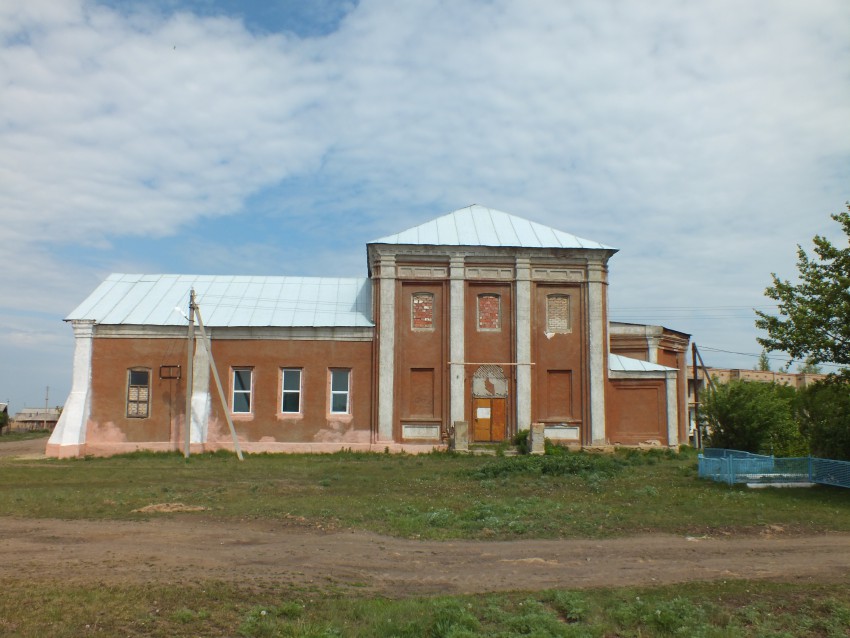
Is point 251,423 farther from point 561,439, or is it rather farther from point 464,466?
point 561,439

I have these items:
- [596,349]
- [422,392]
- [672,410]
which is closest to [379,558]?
[422,392]

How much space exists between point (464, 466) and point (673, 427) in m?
10.7

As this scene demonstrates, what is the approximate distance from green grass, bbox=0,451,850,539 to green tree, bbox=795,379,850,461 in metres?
1.97

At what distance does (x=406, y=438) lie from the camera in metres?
28.7

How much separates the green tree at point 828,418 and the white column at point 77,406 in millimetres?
25086

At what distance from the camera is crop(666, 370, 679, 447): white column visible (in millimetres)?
29609

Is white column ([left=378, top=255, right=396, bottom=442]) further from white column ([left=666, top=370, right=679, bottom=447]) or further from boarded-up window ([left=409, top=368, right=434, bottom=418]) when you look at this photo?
white column ([left=666, top=370, right=679, bottom=447])

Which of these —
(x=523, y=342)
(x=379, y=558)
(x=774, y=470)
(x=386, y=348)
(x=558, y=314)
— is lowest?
(x=379, y=558)

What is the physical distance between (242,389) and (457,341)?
889 cm

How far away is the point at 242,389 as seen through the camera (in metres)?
29.1

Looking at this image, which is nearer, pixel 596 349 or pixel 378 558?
pixel 378 558

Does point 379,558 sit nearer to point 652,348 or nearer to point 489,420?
point 489,420

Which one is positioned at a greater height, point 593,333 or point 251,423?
point 593,333

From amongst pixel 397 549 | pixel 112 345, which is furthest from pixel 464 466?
pixel 112 345
